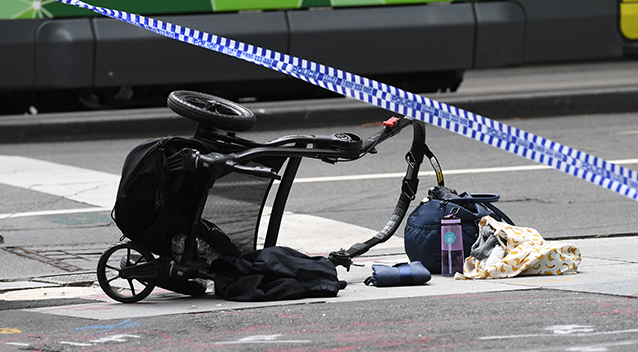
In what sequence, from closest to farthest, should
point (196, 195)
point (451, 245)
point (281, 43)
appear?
point (196, 195)
point (451, 245)
point (281, 43)

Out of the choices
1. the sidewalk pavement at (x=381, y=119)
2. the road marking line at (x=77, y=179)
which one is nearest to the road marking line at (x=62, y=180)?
the road marking line at (x=77, y=179)

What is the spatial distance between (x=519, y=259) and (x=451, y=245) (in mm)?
401

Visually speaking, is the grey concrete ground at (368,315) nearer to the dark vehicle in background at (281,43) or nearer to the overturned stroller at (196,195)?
the overturned stroller at (196,195)

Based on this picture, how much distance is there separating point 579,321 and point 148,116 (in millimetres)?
9976

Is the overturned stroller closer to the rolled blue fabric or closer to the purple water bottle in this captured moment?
the rolled blue fabric

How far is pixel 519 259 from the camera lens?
5.68 meters

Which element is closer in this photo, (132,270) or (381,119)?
(132,270)

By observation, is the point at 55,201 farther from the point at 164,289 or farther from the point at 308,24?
the point at 308,24

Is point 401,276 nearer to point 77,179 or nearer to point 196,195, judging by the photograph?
point 196,195

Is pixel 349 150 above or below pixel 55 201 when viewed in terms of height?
above

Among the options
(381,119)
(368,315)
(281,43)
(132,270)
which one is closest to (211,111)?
(132,270)

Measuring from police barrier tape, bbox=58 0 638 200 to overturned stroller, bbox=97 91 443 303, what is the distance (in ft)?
1.22

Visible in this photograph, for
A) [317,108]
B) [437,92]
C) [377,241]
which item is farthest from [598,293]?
[437,92]

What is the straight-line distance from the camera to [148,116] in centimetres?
1370
